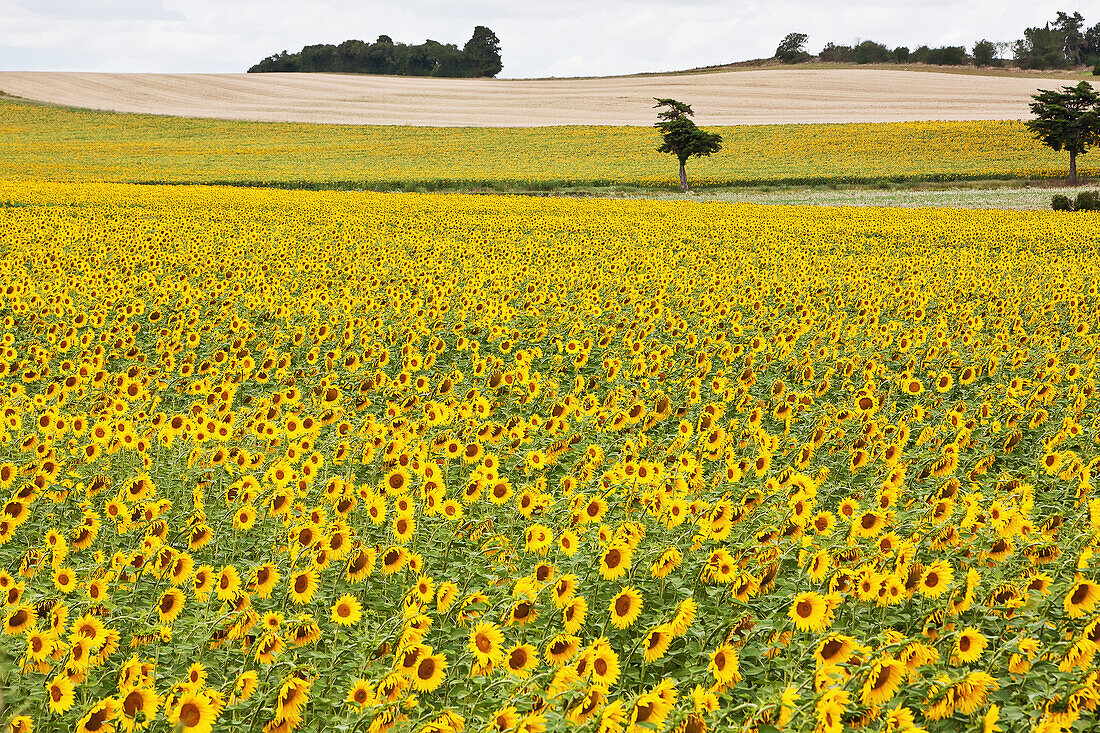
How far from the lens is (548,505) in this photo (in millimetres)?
5652

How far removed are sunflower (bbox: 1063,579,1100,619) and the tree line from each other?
138 meters

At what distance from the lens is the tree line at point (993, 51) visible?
123688 mm

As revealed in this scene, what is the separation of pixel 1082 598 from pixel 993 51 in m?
144

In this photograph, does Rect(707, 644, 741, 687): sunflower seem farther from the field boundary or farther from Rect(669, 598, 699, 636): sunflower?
the field boundary

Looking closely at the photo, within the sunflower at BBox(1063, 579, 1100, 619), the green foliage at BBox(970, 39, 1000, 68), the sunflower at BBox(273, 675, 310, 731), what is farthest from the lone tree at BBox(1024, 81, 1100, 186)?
the green foliage at BBox(970, 39, 1000, 68)

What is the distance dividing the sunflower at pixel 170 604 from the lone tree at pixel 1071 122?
54.3 metres

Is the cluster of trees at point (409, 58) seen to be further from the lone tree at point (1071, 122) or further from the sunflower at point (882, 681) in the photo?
the sunflower at point (882, 681)

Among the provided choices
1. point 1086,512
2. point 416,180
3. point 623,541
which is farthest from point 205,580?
point 416,180

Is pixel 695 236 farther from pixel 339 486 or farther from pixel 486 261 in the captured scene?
pixel 339 486

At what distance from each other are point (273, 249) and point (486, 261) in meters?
4.74

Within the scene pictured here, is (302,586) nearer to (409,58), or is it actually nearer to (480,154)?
(480,154)

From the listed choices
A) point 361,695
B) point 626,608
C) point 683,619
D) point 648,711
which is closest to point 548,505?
point 626,608

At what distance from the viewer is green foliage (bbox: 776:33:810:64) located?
138 meters

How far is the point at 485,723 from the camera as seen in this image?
3.80 metres
